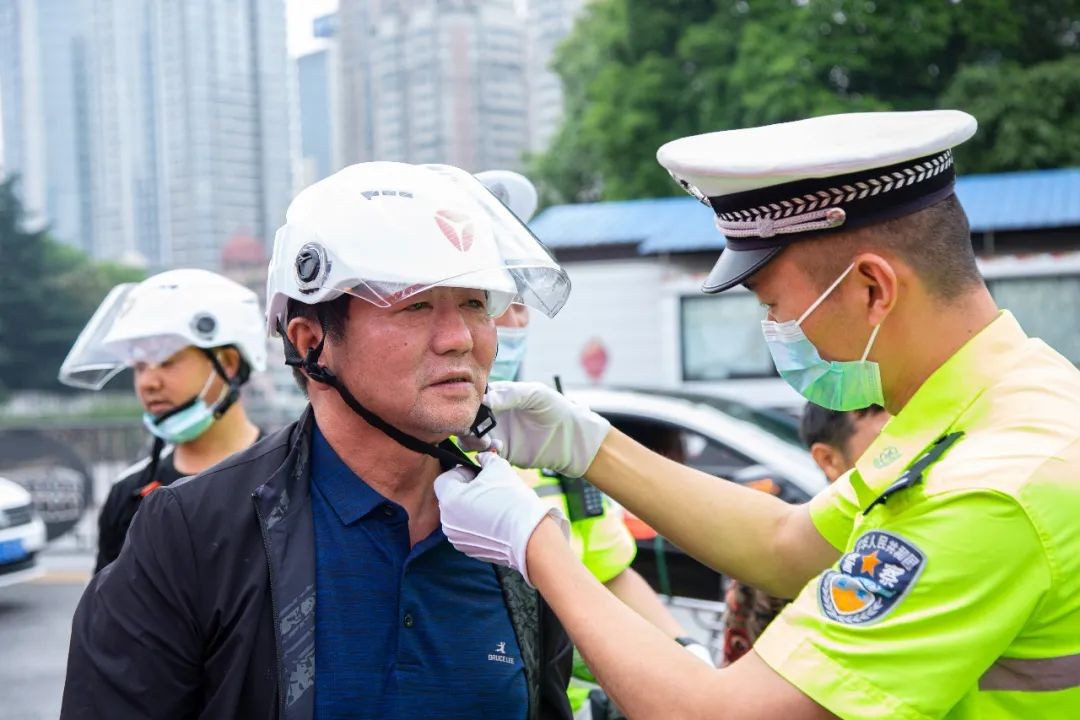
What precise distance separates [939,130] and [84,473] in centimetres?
1100

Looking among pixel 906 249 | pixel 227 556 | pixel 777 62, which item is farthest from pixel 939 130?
pixel 777 62

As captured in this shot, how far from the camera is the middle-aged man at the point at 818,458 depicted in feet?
10.2

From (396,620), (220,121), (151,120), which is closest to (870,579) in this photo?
(396,620)

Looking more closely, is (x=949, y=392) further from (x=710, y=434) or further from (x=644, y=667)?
(x=710, y=434)

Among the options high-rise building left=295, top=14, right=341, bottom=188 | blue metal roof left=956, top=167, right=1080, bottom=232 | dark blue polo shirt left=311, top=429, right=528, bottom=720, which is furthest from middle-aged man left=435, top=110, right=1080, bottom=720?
high-rise building left=295, top=14, right=341, bottom=188

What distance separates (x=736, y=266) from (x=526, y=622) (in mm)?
757

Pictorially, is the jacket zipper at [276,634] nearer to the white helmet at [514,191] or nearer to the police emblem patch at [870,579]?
the police emblem patch at [870,579]

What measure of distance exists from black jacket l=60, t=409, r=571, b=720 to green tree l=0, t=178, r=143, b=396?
1342 inches

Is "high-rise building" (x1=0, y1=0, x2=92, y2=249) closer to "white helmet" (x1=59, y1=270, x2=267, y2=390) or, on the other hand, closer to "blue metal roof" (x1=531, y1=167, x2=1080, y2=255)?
"blue metal roof" (x1=531, y1=167, x2=1080, y2=255)

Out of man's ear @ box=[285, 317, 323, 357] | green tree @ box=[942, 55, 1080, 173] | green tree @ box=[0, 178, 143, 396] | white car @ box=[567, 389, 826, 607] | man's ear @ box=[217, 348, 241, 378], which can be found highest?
green tree @ box=[942, 55, 1080, 173]

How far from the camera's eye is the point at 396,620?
184cm

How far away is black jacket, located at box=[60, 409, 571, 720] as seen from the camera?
1702mm

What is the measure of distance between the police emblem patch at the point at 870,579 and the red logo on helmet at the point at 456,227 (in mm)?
768

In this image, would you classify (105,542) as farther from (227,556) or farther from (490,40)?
(490,40)
